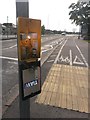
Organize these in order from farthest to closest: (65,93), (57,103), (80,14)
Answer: (80,14) < (65,93) < (57,103)

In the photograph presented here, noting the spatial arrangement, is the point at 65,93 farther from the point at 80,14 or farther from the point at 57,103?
the point at 80,14

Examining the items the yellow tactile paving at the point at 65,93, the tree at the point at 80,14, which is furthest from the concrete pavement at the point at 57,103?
the tree at the point at 80,14

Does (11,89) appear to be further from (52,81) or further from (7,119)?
(7,119)

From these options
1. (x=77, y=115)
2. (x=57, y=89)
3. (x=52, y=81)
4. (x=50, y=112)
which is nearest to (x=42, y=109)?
(x=50, y=112)

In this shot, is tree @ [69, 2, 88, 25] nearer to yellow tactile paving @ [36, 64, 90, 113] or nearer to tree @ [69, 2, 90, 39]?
tree @ [69, 2, 90, 39]

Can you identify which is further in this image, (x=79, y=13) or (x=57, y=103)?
(x=79, y=13)

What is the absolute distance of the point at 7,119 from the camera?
188 inches

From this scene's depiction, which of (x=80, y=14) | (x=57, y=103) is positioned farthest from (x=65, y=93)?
(x=80, y=14)

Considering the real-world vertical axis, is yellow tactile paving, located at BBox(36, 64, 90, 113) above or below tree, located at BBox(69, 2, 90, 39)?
below

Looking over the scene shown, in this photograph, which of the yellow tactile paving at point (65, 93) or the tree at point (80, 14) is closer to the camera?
the yellow tactile paving at point (65, 93)

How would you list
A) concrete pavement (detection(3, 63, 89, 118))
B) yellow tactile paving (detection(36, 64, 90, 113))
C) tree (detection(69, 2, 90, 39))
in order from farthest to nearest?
tree (detection(69, 2, 90, 39)) → yellow tactile paving (detection(36, 64, 90, 113)) → concrete pavement (detection(3, 63, 89, 118))

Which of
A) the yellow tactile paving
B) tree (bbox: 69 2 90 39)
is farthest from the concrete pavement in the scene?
tree (bbox: 69 2 90 39)

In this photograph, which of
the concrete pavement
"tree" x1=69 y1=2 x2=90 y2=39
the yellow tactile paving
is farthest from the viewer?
"tree" x1=69 y1=2 x2=90 y2=39

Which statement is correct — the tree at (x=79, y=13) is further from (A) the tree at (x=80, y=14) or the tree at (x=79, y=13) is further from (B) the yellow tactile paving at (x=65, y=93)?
(B) the yellow tactile paving at (x=65, y=93)
